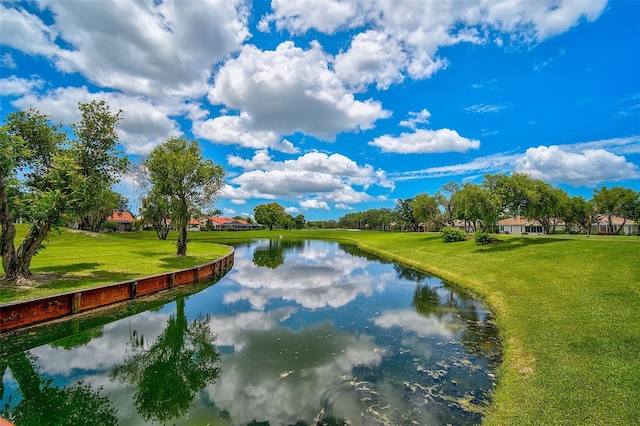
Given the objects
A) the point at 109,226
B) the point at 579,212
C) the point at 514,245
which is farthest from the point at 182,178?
the point at 579,212

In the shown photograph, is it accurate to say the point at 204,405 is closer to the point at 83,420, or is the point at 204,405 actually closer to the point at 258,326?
the point at 83,420

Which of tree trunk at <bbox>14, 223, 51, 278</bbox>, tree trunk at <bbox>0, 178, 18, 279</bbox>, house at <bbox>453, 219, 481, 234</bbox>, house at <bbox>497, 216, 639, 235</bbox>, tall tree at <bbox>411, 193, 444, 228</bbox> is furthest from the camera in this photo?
house at <bbox>497, 216, 639, 235</bbox>

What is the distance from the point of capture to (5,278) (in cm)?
1791

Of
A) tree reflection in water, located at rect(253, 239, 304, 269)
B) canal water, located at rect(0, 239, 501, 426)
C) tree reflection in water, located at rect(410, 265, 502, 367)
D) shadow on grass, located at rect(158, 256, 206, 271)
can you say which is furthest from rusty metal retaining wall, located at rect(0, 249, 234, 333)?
tree reflection in water, located at rect(410, 265, 502, 367)

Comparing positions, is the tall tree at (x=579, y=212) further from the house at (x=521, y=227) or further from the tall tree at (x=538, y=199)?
the tall tree at (x=538, y=199)

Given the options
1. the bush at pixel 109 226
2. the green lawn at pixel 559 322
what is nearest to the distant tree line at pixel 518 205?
the green lawn at pixel 559 322

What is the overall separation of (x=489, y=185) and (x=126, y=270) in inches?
1536

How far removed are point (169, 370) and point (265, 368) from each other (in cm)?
336

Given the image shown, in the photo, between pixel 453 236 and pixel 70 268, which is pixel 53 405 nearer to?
pixel 70 268

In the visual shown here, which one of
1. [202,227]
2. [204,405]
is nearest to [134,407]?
[204,405]

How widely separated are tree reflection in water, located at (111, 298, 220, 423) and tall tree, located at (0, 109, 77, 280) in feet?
31.3

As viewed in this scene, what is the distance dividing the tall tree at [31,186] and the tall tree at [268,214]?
397ft

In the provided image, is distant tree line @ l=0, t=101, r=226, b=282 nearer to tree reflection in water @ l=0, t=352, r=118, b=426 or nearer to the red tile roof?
tree reflection in water @ l=0, t=352, r=118, b=426

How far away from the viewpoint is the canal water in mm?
8227
